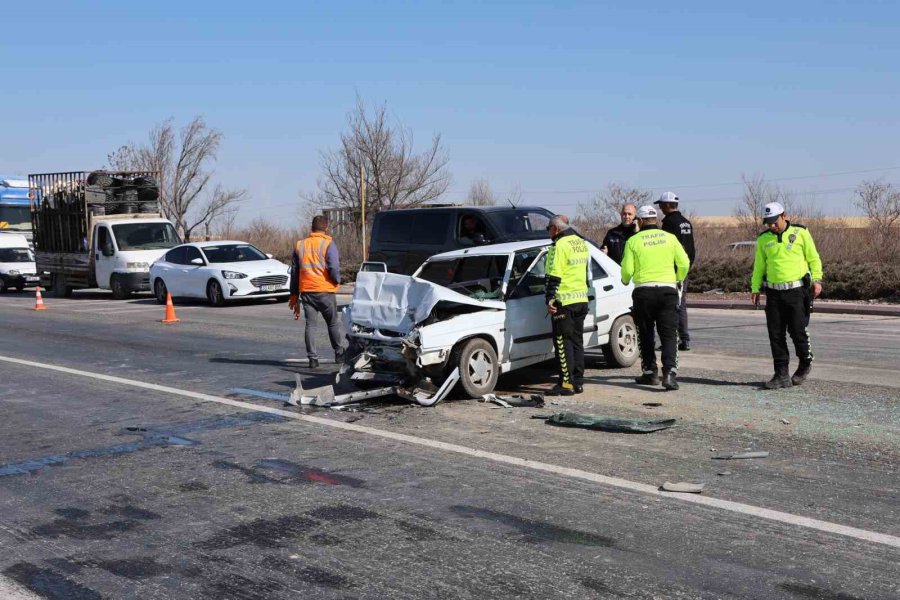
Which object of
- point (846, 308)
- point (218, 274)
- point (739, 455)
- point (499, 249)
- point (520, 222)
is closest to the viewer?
point (739, 455)

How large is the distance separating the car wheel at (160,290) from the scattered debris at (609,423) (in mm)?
18872

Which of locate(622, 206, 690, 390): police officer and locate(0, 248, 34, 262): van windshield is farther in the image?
locate(0, 248, 34, 262): van windshield

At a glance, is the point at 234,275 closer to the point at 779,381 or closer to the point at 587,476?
the point at 779,381

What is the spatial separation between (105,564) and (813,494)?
4.07 m

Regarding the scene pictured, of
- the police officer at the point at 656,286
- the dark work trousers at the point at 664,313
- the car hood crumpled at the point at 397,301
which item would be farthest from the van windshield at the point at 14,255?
the dark work trousers at the point at 664,313

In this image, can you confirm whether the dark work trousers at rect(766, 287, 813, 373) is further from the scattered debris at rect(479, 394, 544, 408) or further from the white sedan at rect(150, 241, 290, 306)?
the white sedan at rect(150, 241, 290, 306)

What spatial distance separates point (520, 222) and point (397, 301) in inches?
250

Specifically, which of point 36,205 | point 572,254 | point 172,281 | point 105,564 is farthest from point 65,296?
point 105,564

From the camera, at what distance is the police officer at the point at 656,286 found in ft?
31.9

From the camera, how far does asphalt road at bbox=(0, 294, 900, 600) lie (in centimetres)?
482

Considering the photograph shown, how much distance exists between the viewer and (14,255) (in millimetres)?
→ 35000

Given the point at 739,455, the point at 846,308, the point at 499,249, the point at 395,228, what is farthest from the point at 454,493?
the point at 846,308

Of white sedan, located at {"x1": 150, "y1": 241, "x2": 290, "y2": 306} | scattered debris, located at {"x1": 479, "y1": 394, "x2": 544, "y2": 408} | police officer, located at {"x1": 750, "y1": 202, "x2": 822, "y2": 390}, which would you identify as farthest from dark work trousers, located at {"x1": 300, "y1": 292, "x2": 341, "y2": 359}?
white sedan, located at {"x1": 150, "y1": 241, "x2": 290, "y2": 306}

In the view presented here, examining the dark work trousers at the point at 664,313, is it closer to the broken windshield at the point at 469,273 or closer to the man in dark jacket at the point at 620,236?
the broken windshield at the point at 469,273
